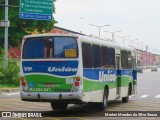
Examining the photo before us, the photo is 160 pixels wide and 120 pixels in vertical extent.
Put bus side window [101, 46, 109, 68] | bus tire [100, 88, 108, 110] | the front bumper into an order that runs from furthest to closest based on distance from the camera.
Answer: bus side window [101, 46, 109, 68] → bus tire [100, 88, 108, 110] → the front bumper

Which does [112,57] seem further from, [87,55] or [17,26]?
[17,26]

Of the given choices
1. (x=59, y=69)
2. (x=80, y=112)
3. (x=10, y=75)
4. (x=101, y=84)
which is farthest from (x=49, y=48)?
(x=10, y=75)

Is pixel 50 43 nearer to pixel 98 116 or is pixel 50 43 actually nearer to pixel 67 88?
pixel 67 88

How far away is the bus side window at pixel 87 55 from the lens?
1662 cm

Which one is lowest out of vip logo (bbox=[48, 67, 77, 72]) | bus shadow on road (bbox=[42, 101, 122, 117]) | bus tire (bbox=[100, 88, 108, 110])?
bus shadow on road (bbox=[42, 101, 122, 117])

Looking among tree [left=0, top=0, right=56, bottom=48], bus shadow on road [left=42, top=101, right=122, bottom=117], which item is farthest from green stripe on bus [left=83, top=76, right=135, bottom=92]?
tree [left=0, top=0, right=56, bottom=48]

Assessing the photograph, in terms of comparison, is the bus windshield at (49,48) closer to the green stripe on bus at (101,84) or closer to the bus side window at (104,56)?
the green stripe on bus at (101,84)

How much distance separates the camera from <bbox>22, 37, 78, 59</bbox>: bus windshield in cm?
1634

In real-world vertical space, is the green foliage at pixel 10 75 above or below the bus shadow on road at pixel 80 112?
above

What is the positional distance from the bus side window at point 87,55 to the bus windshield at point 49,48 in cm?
46

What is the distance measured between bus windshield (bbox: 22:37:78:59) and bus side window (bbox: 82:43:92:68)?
46 cm

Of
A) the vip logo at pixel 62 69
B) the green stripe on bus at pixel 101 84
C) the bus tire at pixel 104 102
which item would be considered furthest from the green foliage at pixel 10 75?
the vip logo at pixel 62 69

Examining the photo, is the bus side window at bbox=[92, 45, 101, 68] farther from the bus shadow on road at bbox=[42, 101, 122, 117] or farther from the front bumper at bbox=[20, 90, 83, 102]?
the front bumper at bbox=[20, 90, 83, 102]

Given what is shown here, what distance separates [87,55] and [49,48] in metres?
1.38
